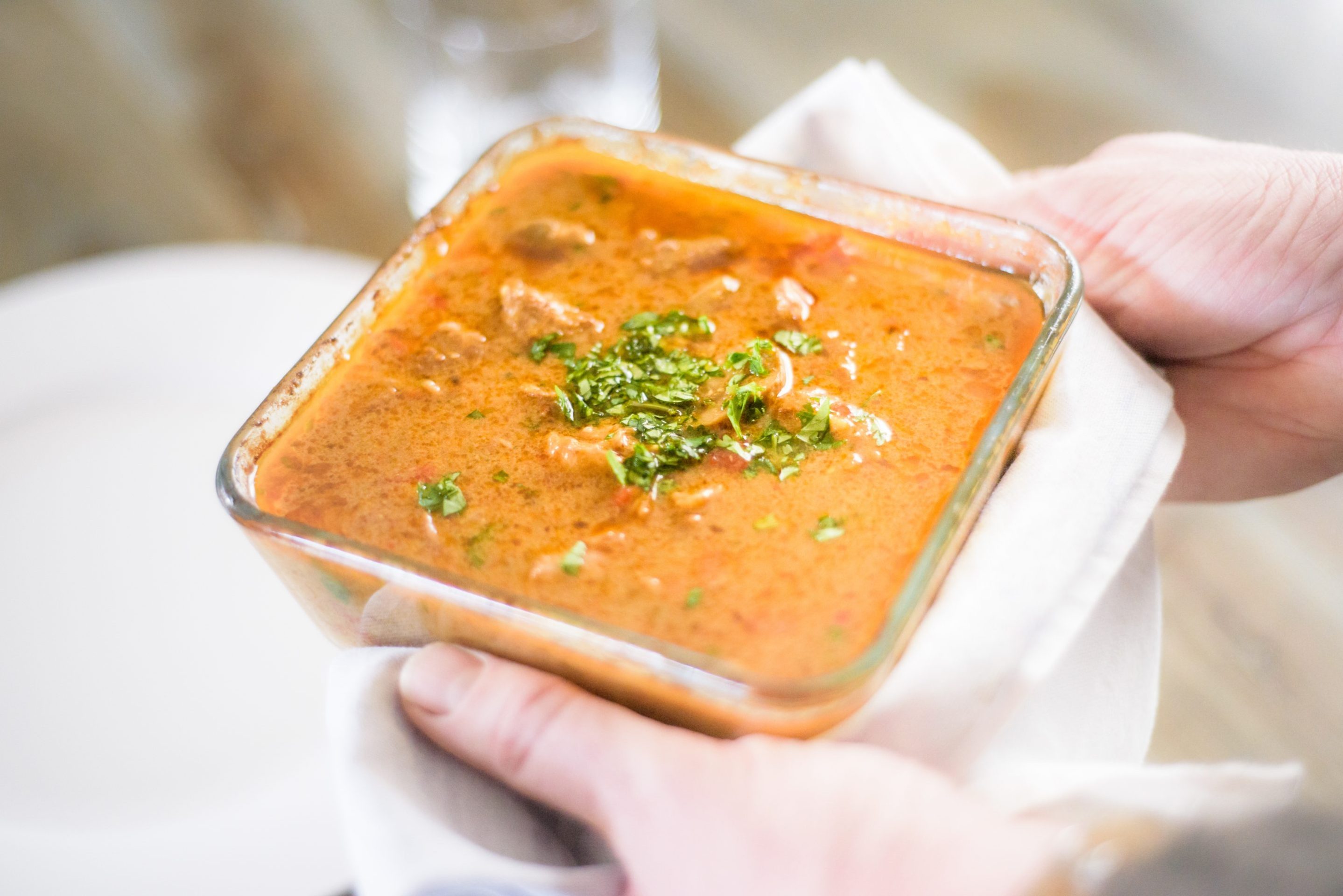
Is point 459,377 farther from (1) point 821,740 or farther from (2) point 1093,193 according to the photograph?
A: (2) point 1093,193

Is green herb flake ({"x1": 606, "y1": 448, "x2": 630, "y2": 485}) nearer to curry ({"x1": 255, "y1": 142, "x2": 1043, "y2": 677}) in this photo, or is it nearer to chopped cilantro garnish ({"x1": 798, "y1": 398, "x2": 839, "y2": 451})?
curry ({"x1": 255, "y1": 142, "x2": 1043, "y2": 677})

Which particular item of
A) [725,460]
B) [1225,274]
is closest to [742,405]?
[725,460]

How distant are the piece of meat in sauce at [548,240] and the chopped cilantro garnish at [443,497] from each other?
0.37 m

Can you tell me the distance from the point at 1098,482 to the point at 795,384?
0.34 m

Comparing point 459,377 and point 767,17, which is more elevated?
point 459,377

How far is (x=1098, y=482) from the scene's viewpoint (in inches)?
48.5

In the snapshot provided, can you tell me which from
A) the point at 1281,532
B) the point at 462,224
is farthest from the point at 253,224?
the point at 1281,532

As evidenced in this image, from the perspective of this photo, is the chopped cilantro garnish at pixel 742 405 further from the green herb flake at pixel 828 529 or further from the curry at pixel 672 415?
the green herb flake at pixel 828 529

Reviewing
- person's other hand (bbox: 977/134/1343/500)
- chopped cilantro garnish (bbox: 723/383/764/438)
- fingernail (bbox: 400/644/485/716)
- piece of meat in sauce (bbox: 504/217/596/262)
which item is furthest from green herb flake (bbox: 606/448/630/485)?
person's other hand (bbox: 977/134/1343/500)

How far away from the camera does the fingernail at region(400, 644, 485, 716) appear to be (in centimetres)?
110

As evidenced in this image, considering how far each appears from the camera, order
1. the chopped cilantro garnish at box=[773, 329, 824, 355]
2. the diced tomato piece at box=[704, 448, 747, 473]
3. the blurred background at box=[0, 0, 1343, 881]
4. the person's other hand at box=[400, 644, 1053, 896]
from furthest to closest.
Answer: the blurred background at box=[0, 0, 1343, 881]
the chopped cilantro garnish at box=[773, 329, 824, 355]
the diced tomato piece at box=[704, 448, 747, 473]
the person's other hand at box=[400, 644, 1053, 896]

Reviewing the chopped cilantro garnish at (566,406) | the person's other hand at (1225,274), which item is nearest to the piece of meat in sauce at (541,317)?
the chopped cilantro garnish at (566,406)

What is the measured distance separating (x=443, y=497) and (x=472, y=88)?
2.01 m

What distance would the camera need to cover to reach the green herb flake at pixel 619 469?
1188 millimetres
